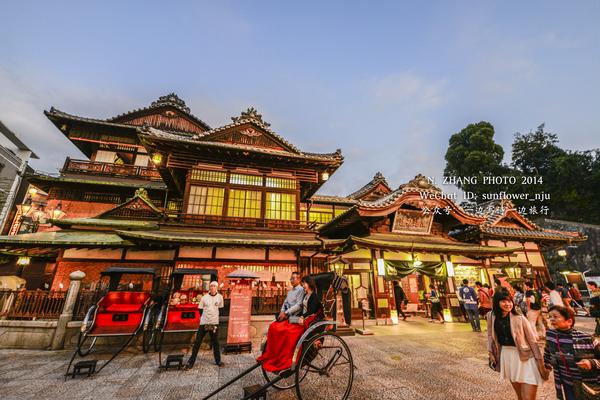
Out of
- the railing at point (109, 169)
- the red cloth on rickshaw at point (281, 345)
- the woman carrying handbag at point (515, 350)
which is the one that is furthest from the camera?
the railing at point (109, 169)

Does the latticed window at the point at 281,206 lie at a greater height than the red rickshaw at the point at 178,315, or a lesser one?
greater

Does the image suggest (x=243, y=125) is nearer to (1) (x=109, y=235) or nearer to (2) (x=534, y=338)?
(1) (x=109, y=235)

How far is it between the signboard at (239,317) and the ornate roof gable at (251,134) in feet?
28.5

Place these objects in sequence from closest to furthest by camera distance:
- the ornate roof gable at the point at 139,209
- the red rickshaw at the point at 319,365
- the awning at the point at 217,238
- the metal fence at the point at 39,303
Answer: the red rickshaw at the point at 319,365
the metal fence at the point at 39,303
the awning at the point at 217,238
the ornate roof gable at the point at 139,209

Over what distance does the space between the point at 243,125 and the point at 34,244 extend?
10.5 metres

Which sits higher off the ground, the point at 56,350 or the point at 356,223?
the point at 356,223

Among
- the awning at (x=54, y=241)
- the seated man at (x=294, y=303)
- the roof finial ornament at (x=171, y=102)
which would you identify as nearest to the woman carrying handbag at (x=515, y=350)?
the seated man at (x=294, y=303)

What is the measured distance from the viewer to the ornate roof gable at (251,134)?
13.4 metres

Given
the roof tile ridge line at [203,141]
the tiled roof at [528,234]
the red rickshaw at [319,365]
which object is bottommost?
the red rickshaw at [319,365]

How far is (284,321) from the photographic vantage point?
4.45m

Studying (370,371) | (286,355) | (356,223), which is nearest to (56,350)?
(286,355)

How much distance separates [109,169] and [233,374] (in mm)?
17735

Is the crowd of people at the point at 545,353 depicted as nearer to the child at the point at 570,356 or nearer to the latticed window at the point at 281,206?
the child at the point at 570,356

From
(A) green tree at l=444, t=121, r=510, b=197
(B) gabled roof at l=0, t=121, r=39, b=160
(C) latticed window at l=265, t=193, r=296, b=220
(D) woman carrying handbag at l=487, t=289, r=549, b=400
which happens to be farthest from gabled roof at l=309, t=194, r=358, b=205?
(B) gabled roof at l=0, t=121, r=39, b=160
